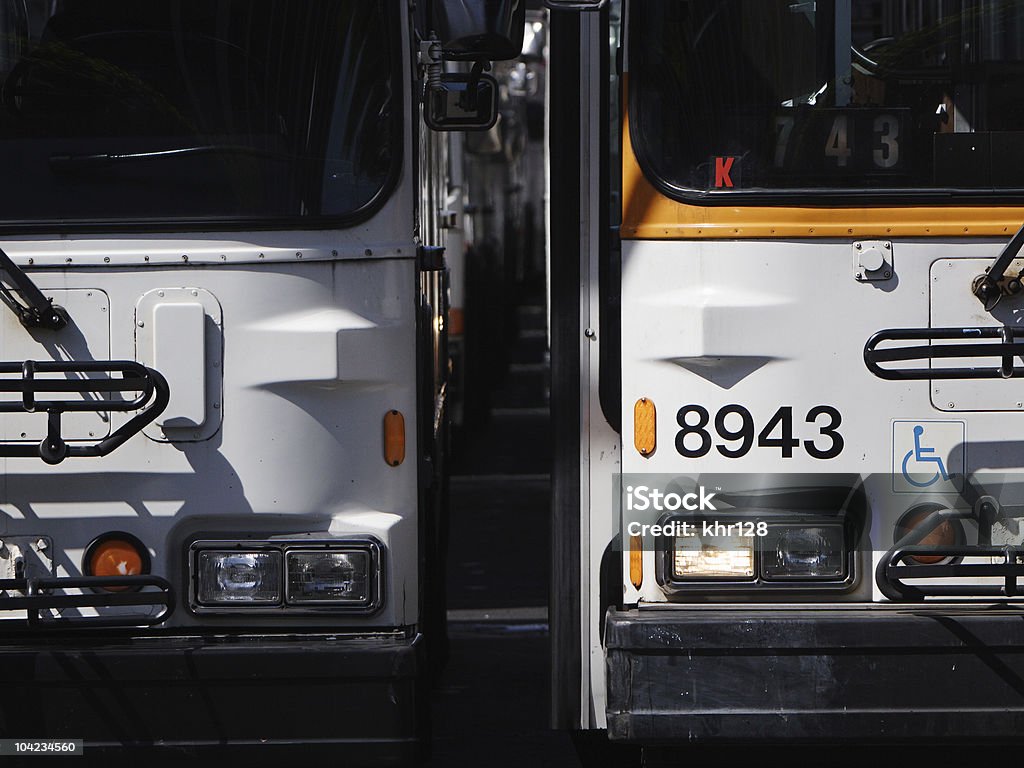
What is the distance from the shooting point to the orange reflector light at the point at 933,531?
139 inches

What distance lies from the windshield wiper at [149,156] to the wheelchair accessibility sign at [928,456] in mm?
1679

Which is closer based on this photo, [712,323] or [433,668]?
[712,323]

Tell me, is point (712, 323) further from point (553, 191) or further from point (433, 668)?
point (433, 668)

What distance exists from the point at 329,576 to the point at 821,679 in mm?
1195

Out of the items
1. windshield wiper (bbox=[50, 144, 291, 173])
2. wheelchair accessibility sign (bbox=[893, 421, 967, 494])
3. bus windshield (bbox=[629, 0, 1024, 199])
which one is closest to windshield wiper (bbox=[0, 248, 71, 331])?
windshield wiper (bbox=[50, 144, 291, 173])

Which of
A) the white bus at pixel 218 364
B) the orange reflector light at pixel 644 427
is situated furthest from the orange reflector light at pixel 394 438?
the orange reflector light at pixel 644 427

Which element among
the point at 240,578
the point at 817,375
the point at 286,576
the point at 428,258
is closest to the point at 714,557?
the point at 817,375

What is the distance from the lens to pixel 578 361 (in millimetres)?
3777

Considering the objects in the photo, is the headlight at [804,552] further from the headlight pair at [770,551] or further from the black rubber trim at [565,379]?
the black rubber trim at [565,379]

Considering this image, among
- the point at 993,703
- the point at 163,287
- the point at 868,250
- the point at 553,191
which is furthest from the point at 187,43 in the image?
the point at 993,703

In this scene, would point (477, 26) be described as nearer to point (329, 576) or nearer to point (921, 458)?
point (329, 576)

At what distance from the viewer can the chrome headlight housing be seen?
11.6 feet

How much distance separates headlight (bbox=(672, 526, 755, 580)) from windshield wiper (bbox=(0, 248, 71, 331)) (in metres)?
1.60

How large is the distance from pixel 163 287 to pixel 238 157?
38 centimetres
